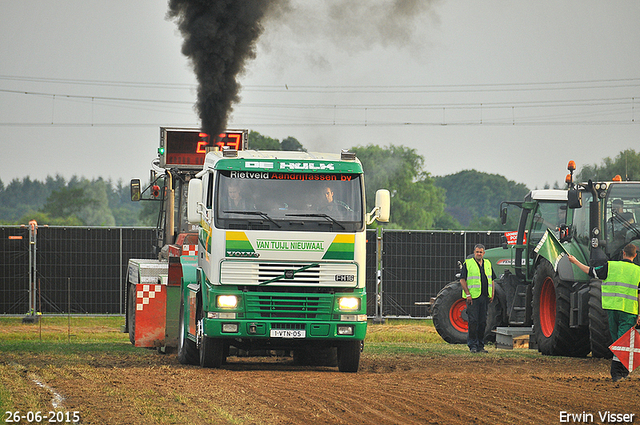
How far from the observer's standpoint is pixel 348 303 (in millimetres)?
13250

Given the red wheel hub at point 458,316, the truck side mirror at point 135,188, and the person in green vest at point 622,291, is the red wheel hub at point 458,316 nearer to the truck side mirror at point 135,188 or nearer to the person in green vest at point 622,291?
the truck side mirror at point 135,188

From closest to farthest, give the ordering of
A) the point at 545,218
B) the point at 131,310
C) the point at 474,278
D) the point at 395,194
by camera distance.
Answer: the point at 474,278 → the point at 131,310 → the point at 545,218 → the point at 395,194

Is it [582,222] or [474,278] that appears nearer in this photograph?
[582,222]

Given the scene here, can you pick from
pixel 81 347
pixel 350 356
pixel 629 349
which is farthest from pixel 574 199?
pixel 81 347

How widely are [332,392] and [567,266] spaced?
6.54m

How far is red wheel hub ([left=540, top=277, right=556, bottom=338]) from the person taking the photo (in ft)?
55.4

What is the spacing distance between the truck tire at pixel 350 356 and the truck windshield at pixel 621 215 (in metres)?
4.63

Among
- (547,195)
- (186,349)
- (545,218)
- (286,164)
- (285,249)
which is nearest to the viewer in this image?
(285,249)

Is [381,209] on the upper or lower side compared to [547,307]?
upper

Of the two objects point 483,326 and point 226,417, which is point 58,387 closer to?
point 226,417

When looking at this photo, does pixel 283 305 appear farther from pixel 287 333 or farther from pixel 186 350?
pixel 186 350

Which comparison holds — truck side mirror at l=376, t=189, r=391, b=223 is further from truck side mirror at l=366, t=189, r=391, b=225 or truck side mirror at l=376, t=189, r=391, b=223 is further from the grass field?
the grass field

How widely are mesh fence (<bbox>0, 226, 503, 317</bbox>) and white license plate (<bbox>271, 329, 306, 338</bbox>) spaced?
1324 centimetres

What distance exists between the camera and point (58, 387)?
37.1 ft
